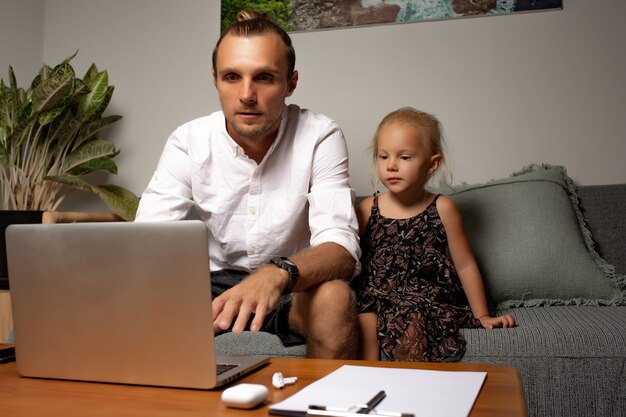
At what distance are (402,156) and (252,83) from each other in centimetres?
48

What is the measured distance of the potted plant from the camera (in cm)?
233

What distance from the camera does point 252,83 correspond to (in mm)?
1571

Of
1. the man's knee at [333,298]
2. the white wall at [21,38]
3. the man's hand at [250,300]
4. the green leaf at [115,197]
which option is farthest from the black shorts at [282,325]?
the white wall at [21,38]

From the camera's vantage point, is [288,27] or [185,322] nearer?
[185,322]

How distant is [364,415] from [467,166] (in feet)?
5.88

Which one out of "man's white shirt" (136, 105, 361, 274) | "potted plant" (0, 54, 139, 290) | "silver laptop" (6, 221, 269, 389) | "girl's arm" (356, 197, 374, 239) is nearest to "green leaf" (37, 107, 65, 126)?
"potted plant" (0, 54, 139, 290)

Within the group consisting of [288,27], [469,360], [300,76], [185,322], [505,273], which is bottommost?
[469,360]

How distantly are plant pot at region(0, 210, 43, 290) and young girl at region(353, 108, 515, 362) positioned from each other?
1259 millimetres

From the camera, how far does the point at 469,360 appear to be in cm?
135

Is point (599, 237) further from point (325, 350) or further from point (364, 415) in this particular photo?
point (364, 415)

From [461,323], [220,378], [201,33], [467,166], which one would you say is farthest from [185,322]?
[201,33]

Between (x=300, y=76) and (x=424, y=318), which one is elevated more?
(x=300, y=76)

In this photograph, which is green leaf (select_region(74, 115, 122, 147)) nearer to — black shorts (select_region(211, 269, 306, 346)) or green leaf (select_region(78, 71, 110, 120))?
green leaf (select_region(78, 71, 110, 120))

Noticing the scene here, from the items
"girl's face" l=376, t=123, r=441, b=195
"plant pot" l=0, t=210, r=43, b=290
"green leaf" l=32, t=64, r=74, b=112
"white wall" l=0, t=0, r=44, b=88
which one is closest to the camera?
"girl's face" l=376, t=123, r=441, b=195
